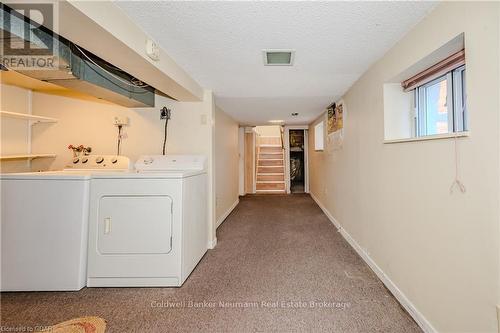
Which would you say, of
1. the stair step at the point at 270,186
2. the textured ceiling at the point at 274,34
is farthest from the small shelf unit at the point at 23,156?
the stair step at the point at 270,186

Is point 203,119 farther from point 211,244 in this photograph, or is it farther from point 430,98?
point 430,98

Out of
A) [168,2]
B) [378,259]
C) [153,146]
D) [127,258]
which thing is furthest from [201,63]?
[378,259]

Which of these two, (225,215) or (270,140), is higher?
(270,140)

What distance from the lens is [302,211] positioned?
4.36 metres

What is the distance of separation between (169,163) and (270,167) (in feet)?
18.7

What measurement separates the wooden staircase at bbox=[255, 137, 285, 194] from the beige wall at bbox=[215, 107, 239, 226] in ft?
7.06

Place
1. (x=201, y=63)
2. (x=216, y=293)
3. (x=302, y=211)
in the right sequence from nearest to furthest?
(x=216, y=293), (x=201, y=63), (x=302, y=211)

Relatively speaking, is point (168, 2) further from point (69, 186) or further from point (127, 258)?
point (127, 258)

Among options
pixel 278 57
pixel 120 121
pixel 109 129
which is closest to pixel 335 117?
pixel 278 57

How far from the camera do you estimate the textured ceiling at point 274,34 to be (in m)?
1.18

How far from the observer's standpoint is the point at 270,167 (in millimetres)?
7863

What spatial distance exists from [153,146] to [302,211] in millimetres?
3071

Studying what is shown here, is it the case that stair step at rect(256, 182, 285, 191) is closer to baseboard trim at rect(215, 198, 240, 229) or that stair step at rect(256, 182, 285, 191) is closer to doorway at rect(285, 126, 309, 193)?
doorway at rect(285, 126, 309, 193)

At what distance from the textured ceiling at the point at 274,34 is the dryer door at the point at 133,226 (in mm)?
1285
